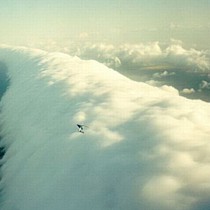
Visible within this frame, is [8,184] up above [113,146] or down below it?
below

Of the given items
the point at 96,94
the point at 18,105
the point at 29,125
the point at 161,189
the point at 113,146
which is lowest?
the point at 18,105

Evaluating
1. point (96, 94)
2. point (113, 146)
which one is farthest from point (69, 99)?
point (113, 146)

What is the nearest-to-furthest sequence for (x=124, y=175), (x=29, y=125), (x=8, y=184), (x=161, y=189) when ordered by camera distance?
(x=161, y=189) < (x=124, y=175) < (x=8, y=184) < (x=29, y=125)

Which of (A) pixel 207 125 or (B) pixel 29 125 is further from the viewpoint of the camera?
(B) pixel 29 125

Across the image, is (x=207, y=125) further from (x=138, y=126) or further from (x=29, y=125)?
(x=29, y=125)

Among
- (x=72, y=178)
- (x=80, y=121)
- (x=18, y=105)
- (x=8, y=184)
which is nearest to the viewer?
(x=72, y=178)

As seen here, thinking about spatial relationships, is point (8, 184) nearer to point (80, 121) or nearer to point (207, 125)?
point (80, 121)
